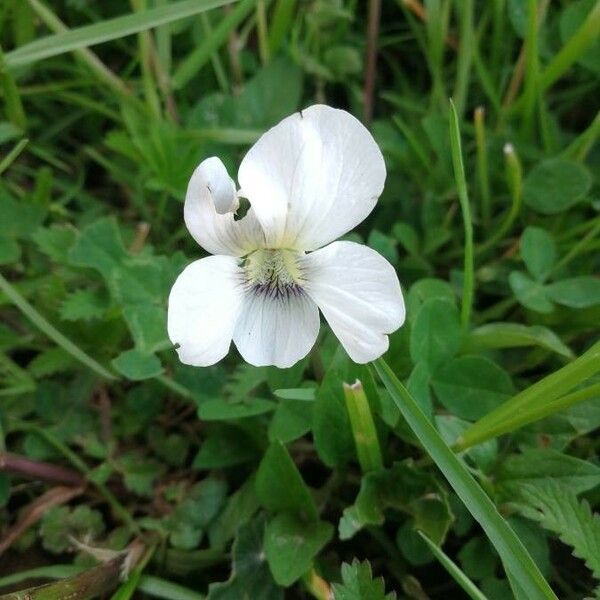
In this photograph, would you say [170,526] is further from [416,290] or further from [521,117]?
[521,117]

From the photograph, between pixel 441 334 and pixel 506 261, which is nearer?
pixel 441 334

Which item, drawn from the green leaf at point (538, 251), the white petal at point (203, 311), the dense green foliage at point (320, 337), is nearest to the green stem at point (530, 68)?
the dense green foliage at point (320, 337)

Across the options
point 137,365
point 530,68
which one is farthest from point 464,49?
point 137,365

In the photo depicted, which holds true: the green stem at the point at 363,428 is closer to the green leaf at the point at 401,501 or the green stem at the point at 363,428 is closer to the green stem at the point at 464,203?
the green leaf at the point at 401,501

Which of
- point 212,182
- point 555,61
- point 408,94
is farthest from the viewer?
point 408,94

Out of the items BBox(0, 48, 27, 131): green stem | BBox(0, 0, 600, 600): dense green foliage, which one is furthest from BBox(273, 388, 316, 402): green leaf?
BBox(0, 48, 27, 131): green stem

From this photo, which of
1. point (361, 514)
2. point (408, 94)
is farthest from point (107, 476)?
point (408, 94)
